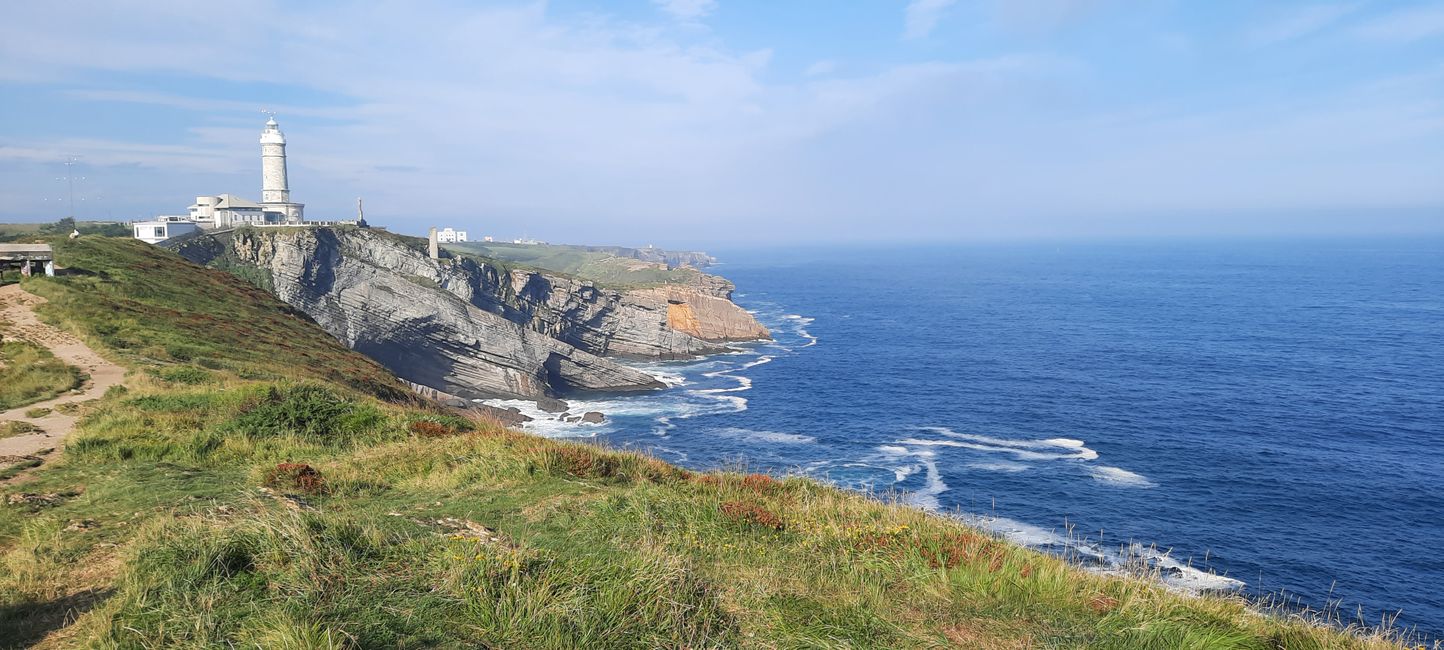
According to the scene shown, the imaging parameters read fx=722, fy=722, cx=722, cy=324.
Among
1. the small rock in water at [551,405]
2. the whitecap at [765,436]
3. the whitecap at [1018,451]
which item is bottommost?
the small rock in water at [551,405]

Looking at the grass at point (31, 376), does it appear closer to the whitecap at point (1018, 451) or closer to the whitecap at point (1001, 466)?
the whitecap at point (1001, 466)

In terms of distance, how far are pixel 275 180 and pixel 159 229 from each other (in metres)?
17.2

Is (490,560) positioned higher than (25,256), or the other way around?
(25,256)

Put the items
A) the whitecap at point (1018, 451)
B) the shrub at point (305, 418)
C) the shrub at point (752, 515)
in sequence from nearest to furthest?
1. the shrub at point (752, 515)
2. the shrub at point (305, 418)
3. the whitecap at point (1018, 451)

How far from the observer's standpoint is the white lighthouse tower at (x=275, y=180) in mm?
88125

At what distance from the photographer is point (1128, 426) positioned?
5034 centimetres

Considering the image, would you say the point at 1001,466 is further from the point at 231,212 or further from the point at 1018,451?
the point at 231,212

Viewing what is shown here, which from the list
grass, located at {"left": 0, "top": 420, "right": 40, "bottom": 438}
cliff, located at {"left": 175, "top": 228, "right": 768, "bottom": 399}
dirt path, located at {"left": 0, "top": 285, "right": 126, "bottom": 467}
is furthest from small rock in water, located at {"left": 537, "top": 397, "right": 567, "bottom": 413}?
grass, located at {"left": 0, "top": 420, "right": 40, "bottom": 438}

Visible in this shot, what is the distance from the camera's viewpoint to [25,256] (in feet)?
116

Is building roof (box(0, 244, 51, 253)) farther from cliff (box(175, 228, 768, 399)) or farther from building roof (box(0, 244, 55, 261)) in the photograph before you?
cliff (box(175, 228, 768, 399))

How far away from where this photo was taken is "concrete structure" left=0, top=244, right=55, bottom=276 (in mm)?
35250

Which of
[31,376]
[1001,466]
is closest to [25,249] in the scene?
[31,376]

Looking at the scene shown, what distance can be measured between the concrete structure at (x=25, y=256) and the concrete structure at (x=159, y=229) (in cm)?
4314

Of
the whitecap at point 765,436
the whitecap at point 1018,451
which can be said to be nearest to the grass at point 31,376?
the whitecap at point 765,436
